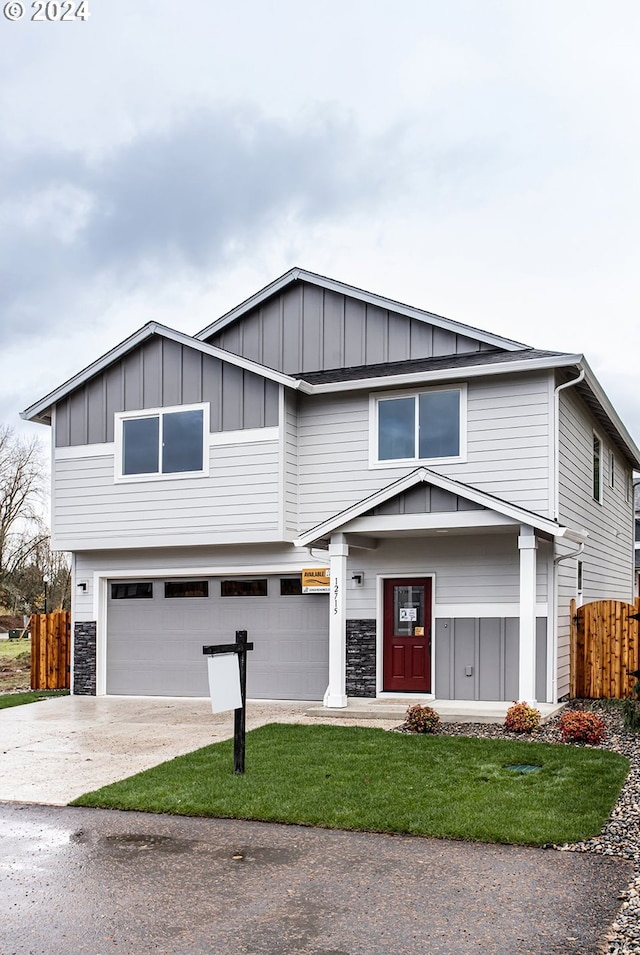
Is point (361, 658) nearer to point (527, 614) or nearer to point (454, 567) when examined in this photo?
point (454, 567)

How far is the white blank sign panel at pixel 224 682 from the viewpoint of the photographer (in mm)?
8508

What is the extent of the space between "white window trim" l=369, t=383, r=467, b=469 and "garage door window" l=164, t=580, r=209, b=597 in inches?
154

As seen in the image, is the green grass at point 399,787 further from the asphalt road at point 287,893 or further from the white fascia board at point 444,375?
the white fascia board at point 444,375

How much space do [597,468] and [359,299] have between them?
18.7 ft

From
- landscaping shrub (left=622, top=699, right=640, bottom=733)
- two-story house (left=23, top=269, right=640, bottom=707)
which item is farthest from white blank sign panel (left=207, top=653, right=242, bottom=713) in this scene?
two-story house (left=23, top=269, right=640, bottom=707)

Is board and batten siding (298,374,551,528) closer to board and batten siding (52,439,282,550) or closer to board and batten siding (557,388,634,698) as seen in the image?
board and batten siding (557,388,634,698)

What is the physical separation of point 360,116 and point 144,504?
7.45 metres

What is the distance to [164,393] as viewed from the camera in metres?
15.8

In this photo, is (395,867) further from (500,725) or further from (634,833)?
(500,725)

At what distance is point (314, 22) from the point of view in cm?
1260

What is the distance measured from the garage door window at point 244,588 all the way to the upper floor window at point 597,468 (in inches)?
259

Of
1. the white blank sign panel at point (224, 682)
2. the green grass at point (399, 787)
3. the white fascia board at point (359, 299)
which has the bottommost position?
the green grass at point (399, 787)

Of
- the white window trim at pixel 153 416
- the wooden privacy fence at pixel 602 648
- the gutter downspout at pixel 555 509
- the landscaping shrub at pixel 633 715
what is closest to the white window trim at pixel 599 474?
the wooden privacy fence at pixel 602 648

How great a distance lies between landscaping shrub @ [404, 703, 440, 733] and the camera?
439 inches
